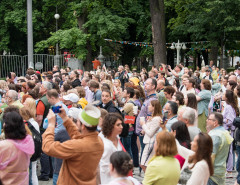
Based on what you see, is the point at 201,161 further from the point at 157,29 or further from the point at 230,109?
the point at 157,29

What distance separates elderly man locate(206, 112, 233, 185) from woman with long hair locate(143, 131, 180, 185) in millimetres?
1307

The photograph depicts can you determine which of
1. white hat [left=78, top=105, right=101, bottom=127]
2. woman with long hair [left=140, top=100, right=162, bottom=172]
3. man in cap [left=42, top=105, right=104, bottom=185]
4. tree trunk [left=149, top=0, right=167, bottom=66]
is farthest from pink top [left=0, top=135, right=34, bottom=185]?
tree trunk [left=149, top=0, right=167, bottom=66]

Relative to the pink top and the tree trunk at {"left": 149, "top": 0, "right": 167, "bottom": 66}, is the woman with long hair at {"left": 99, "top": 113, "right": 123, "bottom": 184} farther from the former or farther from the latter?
the tree trunk at {"left": 149, "top": 0, "right": 167, "bottom": 66}

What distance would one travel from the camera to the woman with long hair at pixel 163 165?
4.65 meters

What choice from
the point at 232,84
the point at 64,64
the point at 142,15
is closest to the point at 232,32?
the point at 142,15

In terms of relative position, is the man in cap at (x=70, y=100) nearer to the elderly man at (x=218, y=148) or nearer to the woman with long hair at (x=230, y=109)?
the elderly man at (x=218, y=148)

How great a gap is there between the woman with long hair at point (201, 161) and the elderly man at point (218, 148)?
929 millimetres

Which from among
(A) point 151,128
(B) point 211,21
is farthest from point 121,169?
(B) point 211,21

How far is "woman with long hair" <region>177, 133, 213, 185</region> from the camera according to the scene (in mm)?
4875

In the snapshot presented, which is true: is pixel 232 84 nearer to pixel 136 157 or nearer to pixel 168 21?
pixel 136 157

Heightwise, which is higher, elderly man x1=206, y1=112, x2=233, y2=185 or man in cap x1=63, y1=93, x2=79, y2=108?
man in cap x1=63, y1=93, x2=79, y2=108

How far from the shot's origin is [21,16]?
29.2 meters

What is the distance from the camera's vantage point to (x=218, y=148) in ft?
20.1

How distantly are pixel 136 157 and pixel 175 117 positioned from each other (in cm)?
253
